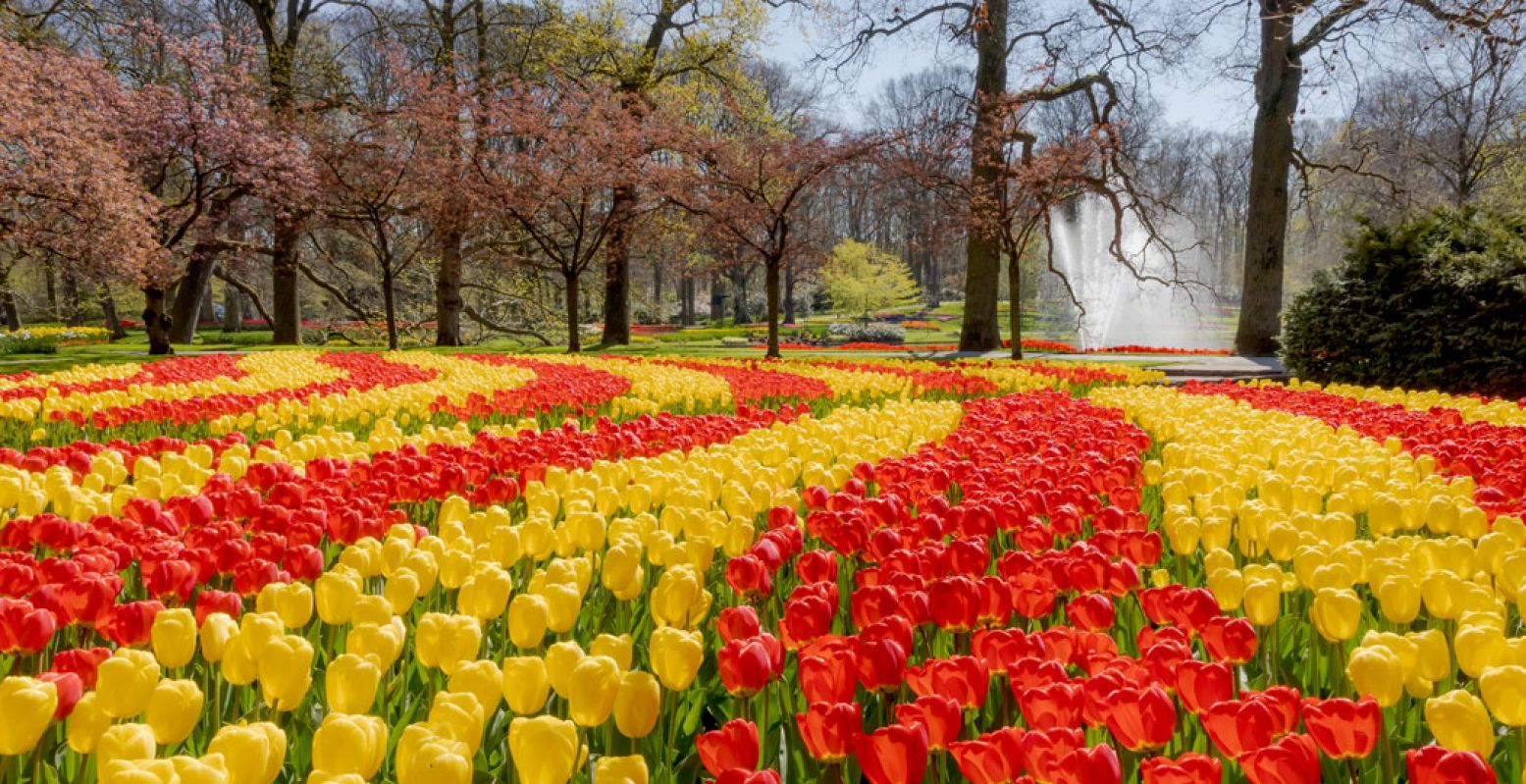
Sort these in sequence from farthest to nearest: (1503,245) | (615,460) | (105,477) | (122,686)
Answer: (1503,245) < (615,460) < (105,477) < (122,686)

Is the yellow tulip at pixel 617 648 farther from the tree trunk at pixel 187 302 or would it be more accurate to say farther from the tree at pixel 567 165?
the tree trunk at pixel 187 302

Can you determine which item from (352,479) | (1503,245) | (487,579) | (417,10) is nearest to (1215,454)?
(487,579)

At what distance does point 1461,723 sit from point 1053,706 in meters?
0.52

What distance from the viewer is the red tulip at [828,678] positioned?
1.35 meters

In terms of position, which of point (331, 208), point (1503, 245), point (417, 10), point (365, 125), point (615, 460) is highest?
point (417, 10)

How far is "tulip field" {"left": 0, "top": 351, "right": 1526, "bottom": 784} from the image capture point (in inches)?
46.7

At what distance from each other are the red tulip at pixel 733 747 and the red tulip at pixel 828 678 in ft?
0.62

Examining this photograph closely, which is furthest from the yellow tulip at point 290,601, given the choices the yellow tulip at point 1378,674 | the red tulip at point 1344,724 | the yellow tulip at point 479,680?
the yellow tulip at point 1378,674

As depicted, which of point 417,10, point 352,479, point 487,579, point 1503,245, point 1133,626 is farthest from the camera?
point 417,10

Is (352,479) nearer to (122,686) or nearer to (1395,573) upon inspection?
(122,686)

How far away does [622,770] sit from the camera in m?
1.13

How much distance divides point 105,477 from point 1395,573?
3.77 m

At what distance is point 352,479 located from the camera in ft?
12.2

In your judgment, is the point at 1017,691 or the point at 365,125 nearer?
the point at 1017,691
